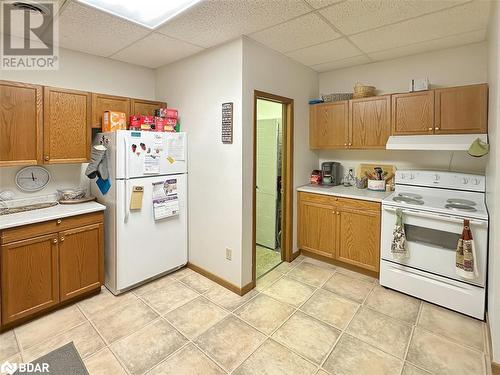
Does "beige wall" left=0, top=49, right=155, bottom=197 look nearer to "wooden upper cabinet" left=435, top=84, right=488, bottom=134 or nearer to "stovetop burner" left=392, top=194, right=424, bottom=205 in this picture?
"stovetop burner" left=392, top=194, right=424, bottom=205

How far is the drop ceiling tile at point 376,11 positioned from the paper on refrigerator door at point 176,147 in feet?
5.89

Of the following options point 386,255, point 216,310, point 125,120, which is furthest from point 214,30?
point 386,255

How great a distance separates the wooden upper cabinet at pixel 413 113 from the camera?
109 inches

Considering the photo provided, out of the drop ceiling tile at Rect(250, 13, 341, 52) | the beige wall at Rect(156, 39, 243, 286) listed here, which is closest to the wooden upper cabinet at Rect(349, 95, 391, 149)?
the drop ceiling tile at Rect(250, 13, 341, 52)

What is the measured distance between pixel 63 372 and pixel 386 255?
9.25 feet

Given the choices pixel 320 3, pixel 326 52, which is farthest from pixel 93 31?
pixel 326 52

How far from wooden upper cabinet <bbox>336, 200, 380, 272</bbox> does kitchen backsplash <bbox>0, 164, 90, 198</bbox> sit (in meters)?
2.96

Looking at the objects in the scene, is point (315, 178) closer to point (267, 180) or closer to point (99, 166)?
point (267, 180)

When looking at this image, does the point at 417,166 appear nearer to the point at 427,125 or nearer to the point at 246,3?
the point at 427,125

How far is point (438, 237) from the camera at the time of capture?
2.53 m

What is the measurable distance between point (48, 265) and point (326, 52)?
3379 millimetres

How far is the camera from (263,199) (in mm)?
3867

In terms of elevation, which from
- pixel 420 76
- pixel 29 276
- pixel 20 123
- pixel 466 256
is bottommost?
pixel 29 276

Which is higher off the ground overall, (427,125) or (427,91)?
(427,91)
